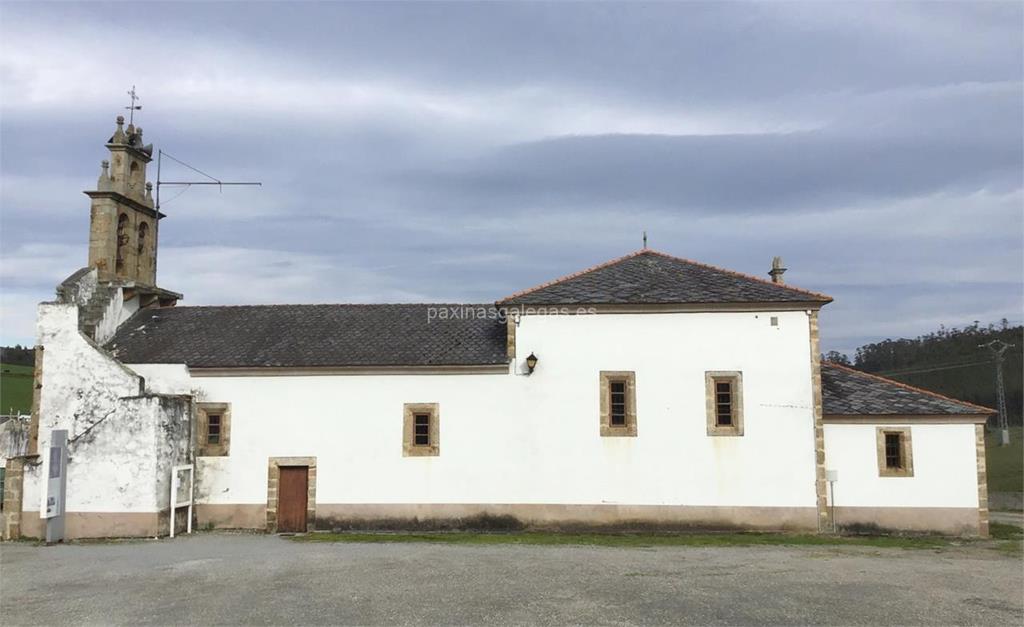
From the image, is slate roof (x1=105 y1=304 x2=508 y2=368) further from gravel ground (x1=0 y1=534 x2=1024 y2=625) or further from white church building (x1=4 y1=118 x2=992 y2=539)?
gravel ground (x1=0 y1=534 x2=1024 y2=625)

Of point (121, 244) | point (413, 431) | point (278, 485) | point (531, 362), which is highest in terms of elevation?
point (121, 244)

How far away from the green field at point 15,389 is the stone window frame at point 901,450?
3651 cm

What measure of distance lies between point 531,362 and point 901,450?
30.0 feet

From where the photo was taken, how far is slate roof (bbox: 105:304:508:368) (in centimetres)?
1914

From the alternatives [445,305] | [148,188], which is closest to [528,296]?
[445,305]

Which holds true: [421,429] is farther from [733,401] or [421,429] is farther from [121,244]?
[121,244]

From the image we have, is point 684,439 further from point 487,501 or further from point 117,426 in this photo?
point 117,426

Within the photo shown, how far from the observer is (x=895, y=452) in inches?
703

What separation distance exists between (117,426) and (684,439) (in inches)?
541

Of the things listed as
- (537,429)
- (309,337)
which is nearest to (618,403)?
(537,429)

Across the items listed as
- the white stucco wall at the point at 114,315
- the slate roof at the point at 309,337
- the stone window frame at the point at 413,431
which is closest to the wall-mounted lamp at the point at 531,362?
the slate roof at the point at 309,337

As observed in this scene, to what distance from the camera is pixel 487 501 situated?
59.6 feet

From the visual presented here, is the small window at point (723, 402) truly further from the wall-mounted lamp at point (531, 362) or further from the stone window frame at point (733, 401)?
the wall-mounted lamp at point (531, 362)

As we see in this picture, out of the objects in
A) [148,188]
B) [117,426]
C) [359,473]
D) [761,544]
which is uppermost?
[148,188]
